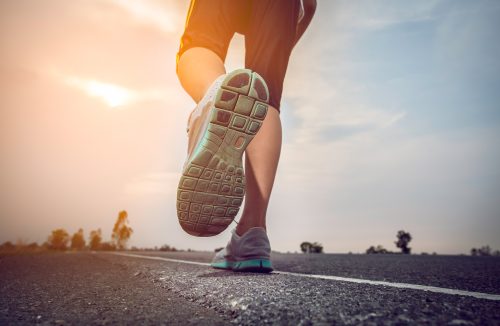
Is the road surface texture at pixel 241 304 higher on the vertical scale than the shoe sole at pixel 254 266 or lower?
lower

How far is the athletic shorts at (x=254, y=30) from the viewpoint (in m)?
1.98

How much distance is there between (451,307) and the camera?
946 mm

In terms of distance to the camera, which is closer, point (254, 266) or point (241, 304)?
point (241, 304)

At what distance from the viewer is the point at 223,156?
5.57 feet

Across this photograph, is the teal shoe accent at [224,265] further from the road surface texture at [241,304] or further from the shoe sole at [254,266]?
the road surface texture at [241,304]

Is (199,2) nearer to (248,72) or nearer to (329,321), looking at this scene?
(248,72)

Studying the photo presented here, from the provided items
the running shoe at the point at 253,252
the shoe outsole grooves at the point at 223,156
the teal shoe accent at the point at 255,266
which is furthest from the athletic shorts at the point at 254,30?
the teal shoe accent at the point at 255,266

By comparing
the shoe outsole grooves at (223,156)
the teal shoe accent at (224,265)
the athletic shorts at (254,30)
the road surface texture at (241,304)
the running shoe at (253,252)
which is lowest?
the road surface texture at (241,304)

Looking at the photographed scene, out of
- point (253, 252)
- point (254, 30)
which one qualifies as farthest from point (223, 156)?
point (254, 30)

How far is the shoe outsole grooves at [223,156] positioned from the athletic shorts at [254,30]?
42 centimetres

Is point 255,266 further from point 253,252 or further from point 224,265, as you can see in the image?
point 224,265

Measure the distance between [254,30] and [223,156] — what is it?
880mm

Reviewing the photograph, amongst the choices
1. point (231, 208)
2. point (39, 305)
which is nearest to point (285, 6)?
point (231, 208)

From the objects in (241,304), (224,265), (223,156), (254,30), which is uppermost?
(254,30)
